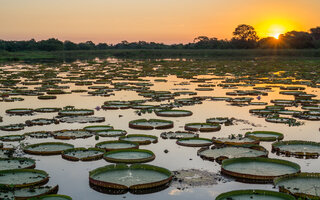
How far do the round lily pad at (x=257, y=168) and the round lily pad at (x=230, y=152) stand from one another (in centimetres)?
43

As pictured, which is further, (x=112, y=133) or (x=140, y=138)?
(x=112, y=133)

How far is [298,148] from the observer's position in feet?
30.8

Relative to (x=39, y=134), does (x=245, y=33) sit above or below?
above

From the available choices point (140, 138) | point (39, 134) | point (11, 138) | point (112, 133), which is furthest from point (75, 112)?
point (140, 138)

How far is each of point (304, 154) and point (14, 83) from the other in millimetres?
20064

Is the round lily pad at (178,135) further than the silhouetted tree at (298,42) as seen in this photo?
No

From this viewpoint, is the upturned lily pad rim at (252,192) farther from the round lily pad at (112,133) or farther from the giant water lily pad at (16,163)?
the round lily pad at (112,133)

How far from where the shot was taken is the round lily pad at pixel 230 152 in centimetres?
865

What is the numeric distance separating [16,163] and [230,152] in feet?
14.0

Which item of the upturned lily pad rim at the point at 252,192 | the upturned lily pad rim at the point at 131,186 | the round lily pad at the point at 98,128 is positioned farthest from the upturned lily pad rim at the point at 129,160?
the round lily pad at the point at 98,128

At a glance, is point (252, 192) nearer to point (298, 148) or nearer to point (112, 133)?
point (298, 148)

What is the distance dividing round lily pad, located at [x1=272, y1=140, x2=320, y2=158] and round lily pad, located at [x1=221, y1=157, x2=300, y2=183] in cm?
108

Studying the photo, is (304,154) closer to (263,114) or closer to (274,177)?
(274,177)

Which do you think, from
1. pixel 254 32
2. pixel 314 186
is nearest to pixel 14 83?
pixel 314 186
